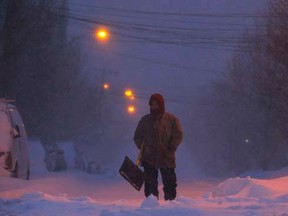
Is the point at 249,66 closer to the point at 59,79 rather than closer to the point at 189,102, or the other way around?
the point at 59,79

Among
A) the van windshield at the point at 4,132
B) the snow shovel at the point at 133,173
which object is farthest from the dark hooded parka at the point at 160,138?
the van windshield at the point at 4,132

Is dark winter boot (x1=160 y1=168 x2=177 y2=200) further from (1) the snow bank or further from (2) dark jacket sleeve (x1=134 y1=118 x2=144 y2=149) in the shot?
(1) the snow bank

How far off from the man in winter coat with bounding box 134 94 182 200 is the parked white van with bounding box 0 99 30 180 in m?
4.03

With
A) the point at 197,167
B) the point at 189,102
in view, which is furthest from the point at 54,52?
the point at 189,102

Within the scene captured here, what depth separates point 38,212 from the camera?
25.9 feet

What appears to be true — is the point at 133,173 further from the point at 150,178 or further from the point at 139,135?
the point at 139,135

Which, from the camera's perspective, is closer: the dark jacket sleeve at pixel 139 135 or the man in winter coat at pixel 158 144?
the man in winter coat at pixel 158 144

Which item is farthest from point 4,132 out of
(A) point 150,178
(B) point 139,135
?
(A) point 150,178

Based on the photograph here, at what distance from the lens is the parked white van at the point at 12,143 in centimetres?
1274

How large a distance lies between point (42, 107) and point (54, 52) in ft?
9.95

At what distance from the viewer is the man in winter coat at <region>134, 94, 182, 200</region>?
374 inches

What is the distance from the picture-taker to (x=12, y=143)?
13.0 m

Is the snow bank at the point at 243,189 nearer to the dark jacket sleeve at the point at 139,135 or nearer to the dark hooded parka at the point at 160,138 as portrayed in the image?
the dark hooded parka at the point at 160,138

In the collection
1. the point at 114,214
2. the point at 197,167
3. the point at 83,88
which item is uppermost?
the point at 197,167
